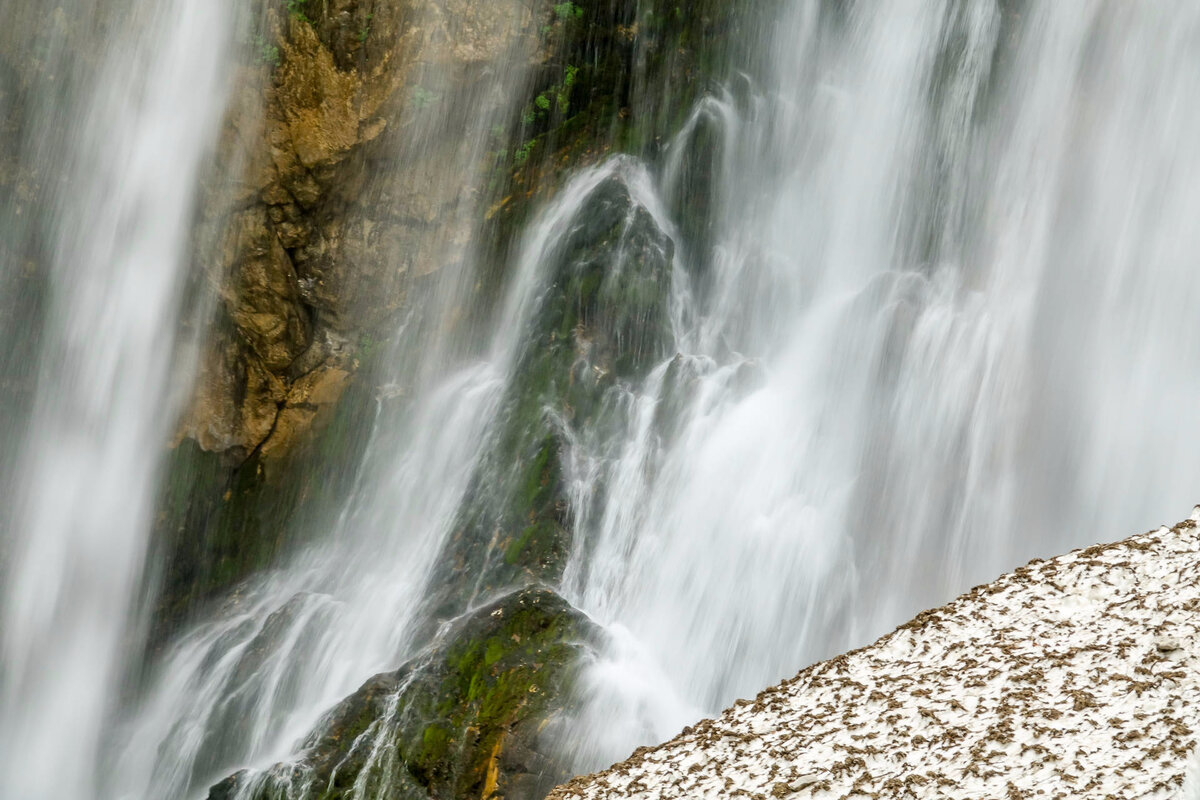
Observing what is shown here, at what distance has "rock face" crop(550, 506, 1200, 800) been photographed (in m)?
5.71

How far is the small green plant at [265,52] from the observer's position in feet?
51.1

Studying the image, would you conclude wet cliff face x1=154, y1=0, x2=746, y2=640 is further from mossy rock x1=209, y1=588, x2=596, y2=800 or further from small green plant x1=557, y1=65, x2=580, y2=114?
mossy rock x1=209, y1=588, x2=596, y2=800

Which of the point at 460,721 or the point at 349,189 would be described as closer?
the point at 460,721

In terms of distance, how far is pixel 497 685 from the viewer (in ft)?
31.9

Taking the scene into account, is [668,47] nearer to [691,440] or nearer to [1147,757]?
[691,440]

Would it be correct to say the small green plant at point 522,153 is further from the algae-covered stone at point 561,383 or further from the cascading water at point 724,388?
the algae-covered stone at point 561,383

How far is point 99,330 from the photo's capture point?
55.4 feet

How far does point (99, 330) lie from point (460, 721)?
10.4 metres

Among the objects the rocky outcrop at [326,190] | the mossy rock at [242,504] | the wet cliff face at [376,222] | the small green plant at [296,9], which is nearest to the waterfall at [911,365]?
the wet cliff face at [376,222]

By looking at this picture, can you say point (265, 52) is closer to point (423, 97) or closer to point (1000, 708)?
point (423, 97)

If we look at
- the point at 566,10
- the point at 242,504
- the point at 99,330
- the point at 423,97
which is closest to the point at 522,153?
the point at 423,97

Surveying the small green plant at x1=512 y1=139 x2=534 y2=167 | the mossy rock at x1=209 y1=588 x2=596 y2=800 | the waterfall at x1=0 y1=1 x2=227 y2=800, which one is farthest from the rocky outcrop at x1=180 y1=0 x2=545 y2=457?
the mossy rock at x1=209 y1=588 x2=596 y2=800

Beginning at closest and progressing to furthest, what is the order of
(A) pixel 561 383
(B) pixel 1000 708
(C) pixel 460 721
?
(B) pixel 1000 708 → (C) pixel 460 721 → (A) pixel 561 383

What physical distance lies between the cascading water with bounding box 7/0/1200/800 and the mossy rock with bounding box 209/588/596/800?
0.52 feet
